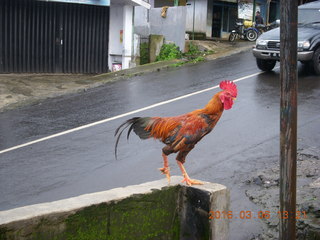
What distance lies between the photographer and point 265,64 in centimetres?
A: 1527

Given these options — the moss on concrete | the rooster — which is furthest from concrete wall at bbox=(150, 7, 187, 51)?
the rooster

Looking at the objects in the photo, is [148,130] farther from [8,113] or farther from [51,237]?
[8,113]

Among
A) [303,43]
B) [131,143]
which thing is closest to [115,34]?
[303,43]

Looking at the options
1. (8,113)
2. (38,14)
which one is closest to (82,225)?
(8,113)

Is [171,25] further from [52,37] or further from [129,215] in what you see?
[129,215]

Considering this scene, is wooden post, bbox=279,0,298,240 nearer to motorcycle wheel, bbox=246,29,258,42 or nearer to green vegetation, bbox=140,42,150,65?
green vegetation, bbox=140,42,150,65

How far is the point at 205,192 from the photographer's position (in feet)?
15.8

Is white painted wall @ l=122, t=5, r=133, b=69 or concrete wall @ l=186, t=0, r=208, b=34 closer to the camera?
white painted wall @ l=122, t=5, r=133, b=69

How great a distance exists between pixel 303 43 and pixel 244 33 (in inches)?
453

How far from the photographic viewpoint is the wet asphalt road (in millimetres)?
7074

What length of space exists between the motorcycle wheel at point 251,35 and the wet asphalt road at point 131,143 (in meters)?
10.6

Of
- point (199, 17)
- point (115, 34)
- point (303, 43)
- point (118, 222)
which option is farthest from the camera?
point (199, 17)

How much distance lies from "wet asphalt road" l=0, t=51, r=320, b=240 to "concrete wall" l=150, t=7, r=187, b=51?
5764 mm

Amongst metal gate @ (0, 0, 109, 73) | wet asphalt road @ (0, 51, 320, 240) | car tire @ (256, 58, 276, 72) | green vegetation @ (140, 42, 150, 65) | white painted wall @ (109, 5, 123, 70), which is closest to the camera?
wet asphalt road @ (0, 51, 320, 240)
